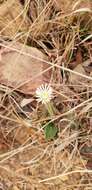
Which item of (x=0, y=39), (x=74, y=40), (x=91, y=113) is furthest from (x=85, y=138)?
(x=0, y=39)

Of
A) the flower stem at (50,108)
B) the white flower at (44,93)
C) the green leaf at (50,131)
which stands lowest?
the green leaf at (50,131)

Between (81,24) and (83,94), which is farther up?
(81,24)

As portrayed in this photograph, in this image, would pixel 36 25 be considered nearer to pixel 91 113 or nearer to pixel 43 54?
pixel 43 54

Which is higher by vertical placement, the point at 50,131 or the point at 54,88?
the point at 54,88

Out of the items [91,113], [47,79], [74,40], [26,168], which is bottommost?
[26,168]
